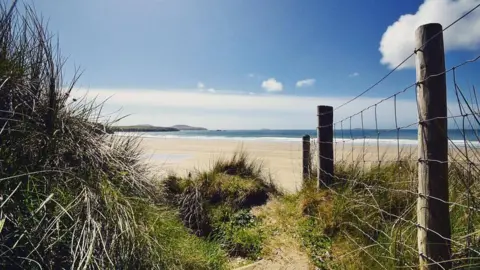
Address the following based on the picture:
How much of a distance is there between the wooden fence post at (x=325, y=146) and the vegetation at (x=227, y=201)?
117cm

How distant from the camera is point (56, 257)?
208 centimetres

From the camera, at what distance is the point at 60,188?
93.0 inches

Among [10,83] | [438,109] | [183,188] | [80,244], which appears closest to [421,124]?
[438,109]

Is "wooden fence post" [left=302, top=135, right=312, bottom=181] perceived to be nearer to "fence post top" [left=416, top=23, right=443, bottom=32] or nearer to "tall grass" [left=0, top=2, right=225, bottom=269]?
"tall grass" [left=0, top=2, right=225, bottom=269]

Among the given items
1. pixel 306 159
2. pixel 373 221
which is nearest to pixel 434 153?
pixel 373 221

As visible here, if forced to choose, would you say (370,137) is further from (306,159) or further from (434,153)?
(434,153)

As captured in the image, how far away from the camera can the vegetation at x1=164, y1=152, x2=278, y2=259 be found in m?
4.18

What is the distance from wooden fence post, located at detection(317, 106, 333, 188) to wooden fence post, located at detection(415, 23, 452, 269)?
2805 mm

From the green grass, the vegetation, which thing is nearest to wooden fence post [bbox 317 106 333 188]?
the green grass

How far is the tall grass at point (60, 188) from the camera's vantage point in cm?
205

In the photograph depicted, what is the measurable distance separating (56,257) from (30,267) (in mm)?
149

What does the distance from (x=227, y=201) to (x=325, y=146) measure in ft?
5.64

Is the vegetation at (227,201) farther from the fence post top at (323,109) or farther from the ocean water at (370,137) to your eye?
the fence post top at (323,109)

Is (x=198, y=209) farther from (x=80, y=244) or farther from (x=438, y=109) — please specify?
(x=438, y=109)
